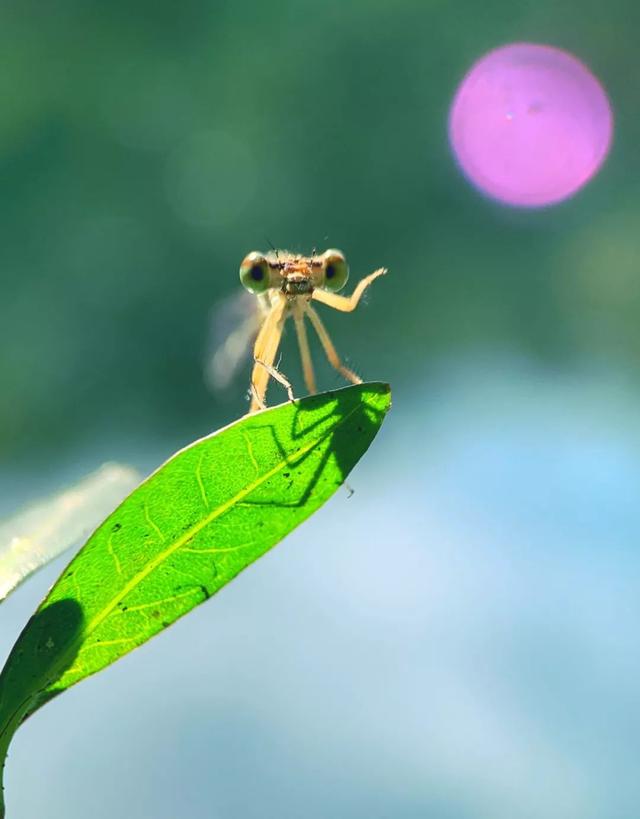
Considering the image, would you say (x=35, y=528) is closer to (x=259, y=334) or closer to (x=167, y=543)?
(x=167, y=543)

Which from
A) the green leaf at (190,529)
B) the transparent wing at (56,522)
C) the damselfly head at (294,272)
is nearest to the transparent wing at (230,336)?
the damselfly head at (294,272)

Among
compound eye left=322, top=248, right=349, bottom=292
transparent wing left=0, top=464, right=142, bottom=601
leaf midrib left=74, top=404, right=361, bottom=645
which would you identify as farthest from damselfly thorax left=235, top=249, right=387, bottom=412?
leaf midrib left=74, top=404, right=361, bottom=645

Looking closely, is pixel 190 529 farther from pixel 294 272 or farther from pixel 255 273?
pixel 294 272

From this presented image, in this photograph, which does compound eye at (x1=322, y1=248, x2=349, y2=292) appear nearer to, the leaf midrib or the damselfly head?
the damselfly head

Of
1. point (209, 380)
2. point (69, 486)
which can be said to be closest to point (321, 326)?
point (209, 380)

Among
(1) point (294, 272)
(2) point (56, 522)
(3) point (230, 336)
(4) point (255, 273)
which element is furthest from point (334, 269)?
(2) point (56, 522)
